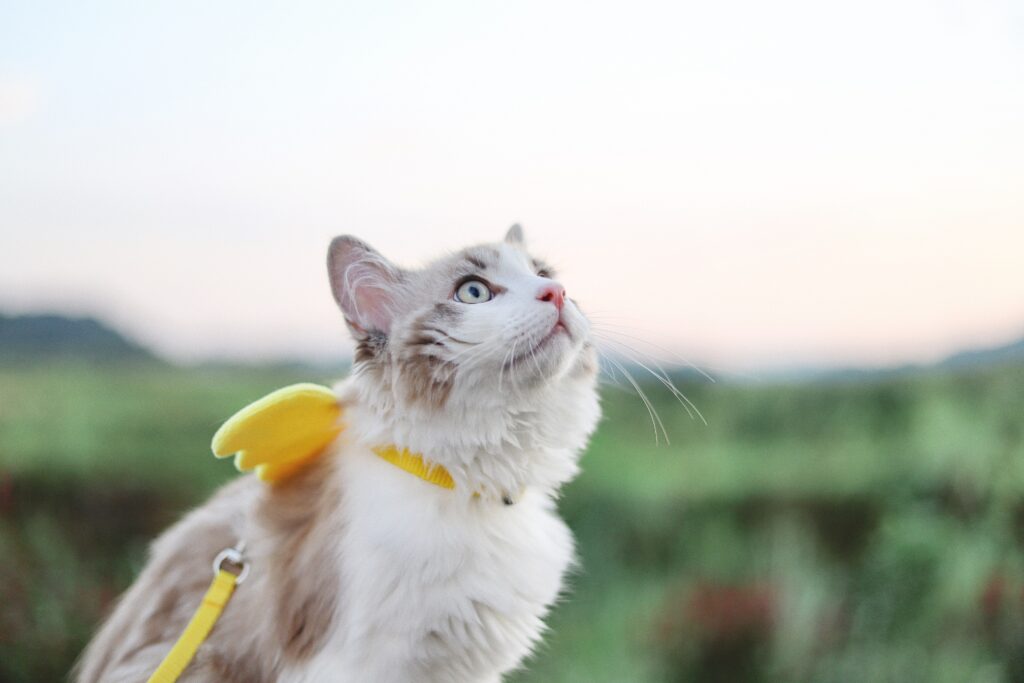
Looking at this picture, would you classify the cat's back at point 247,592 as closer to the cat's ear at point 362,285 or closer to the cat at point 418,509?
the cat at point 418,509

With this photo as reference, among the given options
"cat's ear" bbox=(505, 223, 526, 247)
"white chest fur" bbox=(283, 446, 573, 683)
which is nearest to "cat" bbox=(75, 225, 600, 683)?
"white chest fur" bbox=(283, 446, 573, 683)

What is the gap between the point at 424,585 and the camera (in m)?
1.61

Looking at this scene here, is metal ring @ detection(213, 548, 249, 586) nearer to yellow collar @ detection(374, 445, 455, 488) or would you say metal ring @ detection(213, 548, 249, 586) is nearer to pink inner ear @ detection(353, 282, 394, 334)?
yellow collar @ detection(374, 445, 455, 488)

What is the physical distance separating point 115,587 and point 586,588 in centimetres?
177

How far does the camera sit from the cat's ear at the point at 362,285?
1730 mm

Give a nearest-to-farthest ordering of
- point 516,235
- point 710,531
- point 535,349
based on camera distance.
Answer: point 535,349 → point 516,235 → point 710,531

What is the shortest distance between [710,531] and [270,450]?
87.8 inches

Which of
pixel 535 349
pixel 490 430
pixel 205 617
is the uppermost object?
pixel 535 349

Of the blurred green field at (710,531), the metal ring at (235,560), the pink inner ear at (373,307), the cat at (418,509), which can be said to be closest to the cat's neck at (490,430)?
the cat at (418,509)

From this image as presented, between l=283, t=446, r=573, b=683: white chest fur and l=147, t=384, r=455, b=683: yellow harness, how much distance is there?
0.21ft

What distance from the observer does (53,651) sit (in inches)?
120

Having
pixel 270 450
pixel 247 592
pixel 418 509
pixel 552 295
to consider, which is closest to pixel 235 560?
pixel 247 592

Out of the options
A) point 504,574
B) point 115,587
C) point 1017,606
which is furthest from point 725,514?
point 115,587

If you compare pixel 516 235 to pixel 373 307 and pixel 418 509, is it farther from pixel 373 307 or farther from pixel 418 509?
pixel 418 509
